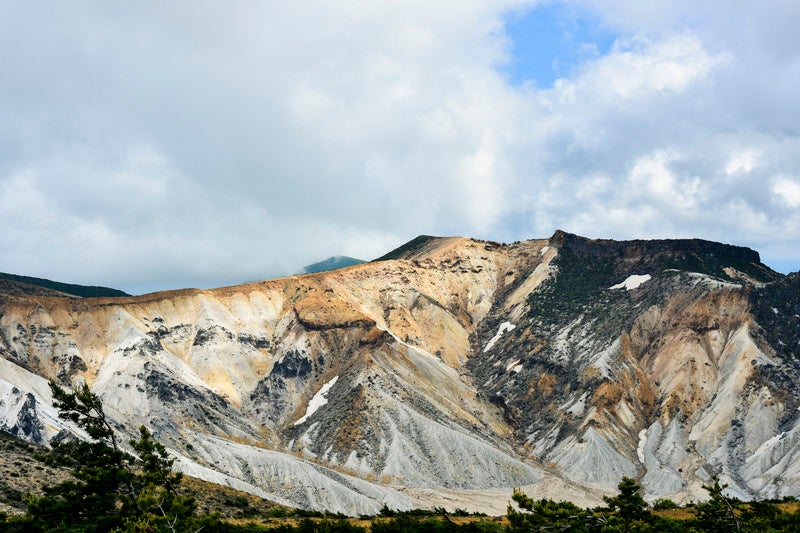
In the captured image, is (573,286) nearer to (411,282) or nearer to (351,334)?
(411,282)

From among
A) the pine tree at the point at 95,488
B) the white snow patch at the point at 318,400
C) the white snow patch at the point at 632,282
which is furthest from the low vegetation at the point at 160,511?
the white snow patch at the point at 632,282

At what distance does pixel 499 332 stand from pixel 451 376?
75.5ft

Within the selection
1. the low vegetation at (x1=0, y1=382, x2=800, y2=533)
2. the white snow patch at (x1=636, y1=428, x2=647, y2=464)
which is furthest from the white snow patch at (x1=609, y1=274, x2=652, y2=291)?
the low vegetation at (x1=0, y1=382, x2=800, y2=533)

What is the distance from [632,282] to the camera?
163000 millimetres

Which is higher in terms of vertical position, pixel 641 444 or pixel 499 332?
pixel 499 332

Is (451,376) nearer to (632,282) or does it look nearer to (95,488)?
(632,282)

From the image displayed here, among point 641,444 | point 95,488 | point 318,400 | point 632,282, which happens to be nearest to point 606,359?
point 641,444

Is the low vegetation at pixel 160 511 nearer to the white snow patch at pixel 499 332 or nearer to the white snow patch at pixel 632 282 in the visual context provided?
the white snow patch at pixel 499 332

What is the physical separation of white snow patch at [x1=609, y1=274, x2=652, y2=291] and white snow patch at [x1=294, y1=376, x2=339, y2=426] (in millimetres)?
65746

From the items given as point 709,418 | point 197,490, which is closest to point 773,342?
point 709,418

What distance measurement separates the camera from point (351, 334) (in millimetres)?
148875

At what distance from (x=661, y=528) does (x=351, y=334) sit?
4598 inches

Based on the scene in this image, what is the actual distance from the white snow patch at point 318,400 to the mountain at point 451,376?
31.1 inches

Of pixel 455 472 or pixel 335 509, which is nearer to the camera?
pixel 335 509
